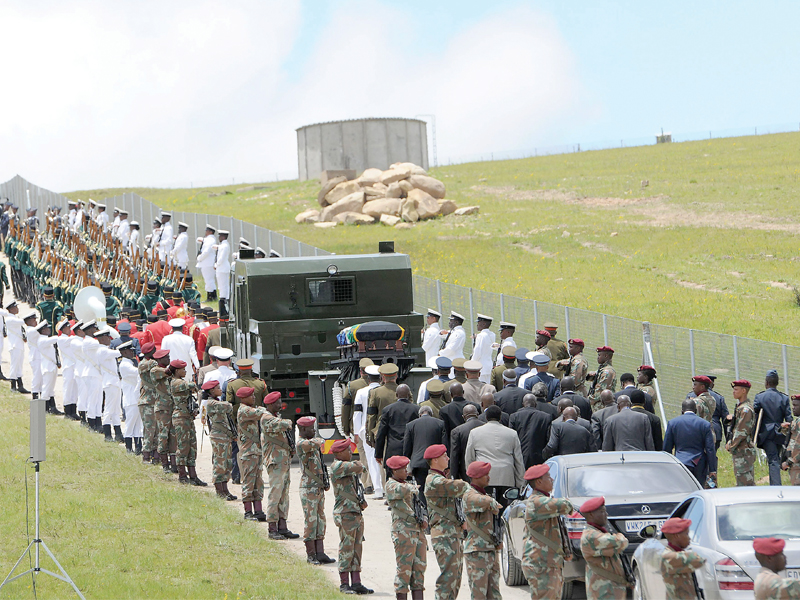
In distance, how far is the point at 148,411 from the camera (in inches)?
637

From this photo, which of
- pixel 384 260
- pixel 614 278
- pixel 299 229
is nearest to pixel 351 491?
pixel 384 260

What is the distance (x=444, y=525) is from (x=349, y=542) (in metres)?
1.44

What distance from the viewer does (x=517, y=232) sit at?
47.1 meters

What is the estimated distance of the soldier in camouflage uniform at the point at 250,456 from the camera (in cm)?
1325

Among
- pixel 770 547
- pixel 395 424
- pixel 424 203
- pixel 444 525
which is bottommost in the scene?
pixel 444 525

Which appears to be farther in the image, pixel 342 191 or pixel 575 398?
pixel 342 191

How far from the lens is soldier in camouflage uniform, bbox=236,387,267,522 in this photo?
13.2m

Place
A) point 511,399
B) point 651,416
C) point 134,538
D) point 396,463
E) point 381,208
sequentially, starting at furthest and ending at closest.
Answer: point 381,208 < point 511,399 < point 651,416 < point 134,538 < point 396,463

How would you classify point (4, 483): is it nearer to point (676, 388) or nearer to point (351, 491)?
point (351, 491)

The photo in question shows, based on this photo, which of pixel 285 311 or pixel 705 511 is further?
pixel 285 311

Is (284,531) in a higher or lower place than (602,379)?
lower

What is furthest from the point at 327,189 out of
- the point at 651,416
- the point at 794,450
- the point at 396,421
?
the point at 651,416

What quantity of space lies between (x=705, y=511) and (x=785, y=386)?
8548mm

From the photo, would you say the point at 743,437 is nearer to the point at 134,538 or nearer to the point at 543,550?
the point at 543,550
